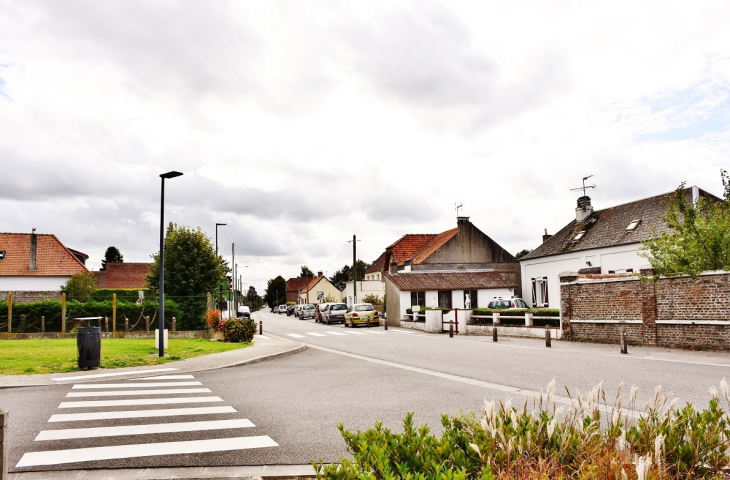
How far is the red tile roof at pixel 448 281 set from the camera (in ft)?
139

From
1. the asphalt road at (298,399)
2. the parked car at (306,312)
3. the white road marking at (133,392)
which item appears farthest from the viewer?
the parked car at (306,312)

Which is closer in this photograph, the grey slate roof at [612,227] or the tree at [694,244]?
the tree at [694,244]

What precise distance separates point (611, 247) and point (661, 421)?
32.5m

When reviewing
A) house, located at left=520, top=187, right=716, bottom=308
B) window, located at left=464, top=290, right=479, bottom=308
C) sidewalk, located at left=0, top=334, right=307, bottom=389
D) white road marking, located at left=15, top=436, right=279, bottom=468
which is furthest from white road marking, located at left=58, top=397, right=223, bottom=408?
window, located at left=464, top=290, right=479, bottom=308

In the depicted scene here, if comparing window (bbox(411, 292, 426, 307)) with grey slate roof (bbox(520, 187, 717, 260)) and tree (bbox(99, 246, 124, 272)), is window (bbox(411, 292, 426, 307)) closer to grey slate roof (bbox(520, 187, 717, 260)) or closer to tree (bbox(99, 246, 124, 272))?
grey slate roof (bbox(520, 187, 717, 260))

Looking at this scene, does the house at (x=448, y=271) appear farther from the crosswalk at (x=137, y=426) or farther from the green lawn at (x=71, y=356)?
the crosswalk at (x=137, y=426)

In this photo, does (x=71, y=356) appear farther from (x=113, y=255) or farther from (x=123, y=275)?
(x=113, y=255)

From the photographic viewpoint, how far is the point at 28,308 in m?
25.7

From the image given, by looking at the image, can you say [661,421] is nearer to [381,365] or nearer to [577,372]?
[577,372]

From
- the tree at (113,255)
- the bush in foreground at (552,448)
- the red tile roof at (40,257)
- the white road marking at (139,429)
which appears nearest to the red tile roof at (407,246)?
the red tile roof at (40,257)

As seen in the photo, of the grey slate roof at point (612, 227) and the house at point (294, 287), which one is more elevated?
the grey slate roof at point (612, 227)

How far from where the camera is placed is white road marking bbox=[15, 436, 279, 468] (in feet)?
19.5

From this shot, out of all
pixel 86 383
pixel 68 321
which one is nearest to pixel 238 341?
pixel 68 321

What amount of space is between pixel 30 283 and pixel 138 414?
150 feet
